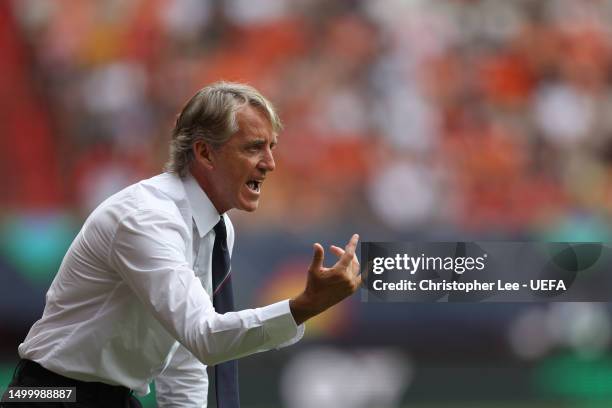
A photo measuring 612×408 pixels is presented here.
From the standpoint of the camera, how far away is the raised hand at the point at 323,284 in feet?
6.48

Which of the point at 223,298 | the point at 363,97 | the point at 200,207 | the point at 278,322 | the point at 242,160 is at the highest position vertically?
the point at 363,97

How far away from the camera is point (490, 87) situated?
5824 millimetres

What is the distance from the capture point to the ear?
7.71 feet

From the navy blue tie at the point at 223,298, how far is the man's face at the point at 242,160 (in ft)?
0.34

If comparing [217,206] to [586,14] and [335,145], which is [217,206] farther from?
[586,14]

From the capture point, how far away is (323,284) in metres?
1.98

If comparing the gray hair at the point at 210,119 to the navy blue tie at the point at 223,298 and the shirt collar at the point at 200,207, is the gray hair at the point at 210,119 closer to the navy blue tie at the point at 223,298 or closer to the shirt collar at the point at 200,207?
the shirt collar at the point at 200,207

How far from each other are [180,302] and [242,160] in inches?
17.6

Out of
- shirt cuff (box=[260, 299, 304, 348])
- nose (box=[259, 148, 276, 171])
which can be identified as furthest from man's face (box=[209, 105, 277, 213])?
shirt cuff (box=[260, 299, 304, 348])

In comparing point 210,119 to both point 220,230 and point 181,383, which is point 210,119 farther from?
point 181,383

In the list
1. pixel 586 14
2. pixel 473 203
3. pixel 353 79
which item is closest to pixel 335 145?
pixel 353 79

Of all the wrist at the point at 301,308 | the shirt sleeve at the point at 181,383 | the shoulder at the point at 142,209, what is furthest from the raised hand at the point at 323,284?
the shirt sleeve at the point at 181,383

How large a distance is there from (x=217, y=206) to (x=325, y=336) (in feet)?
10.3

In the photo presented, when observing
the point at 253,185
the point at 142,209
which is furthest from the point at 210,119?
the point at 142,209
